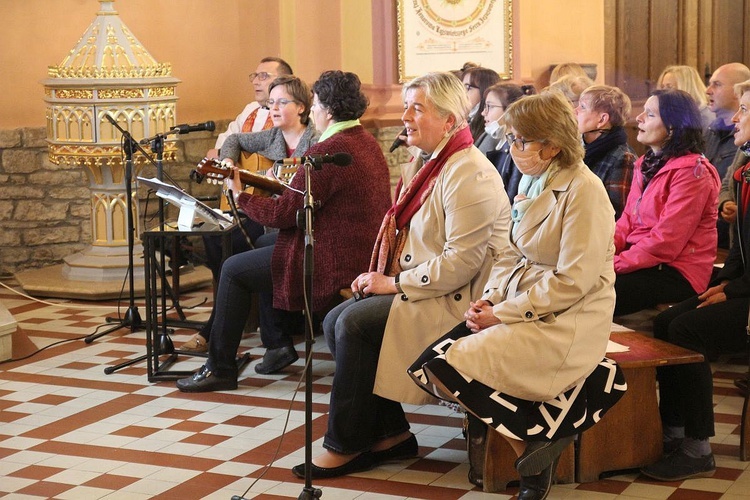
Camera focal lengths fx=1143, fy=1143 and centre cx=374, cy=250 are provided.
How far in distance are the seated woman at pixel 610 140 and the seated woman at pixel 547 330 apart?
5.56 ft

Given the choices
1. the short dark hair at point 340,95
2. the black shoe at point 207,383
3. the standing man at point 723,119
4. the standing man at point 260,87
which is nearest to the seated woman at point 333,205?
the short dark hair at point 340,95

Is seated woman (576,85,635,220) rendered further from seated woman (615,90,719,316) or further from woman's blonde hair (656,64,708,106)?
woman's blonde hair (656,64,708,106)

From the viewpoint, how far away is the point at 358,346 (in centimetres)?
421

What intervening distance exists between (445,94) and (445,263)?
2.10 feet

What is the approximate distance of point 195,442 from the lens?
460 cm

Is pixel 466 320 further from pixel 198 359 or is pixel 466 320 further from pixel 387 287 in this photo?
pixel 198 359

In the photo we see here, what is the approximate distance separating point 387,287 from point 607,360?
90cm

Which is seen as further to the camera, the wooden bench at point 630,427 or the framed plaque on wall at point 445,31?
the framed plaque on wall at point 445,31

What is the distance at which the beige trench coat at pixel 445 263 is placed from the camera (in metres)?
4.13

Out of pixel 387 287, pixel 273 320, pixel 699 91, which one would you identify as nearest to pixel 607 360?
pixel 387 287

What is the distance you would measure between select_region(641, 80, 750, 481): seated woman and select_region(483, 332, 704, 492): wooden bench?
0.28 ft

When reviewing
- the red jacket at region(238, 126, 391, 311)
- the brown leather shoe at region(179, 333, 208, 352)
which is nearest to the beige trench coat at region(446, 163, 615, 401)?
the red jacket at region(238, 126, 391, 311)

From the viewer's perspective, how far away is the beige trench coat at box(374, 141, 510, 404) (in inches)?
163

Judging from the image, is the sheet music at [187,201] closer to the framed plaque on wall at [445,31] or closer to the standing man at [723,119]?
the standing man at [723,119]
